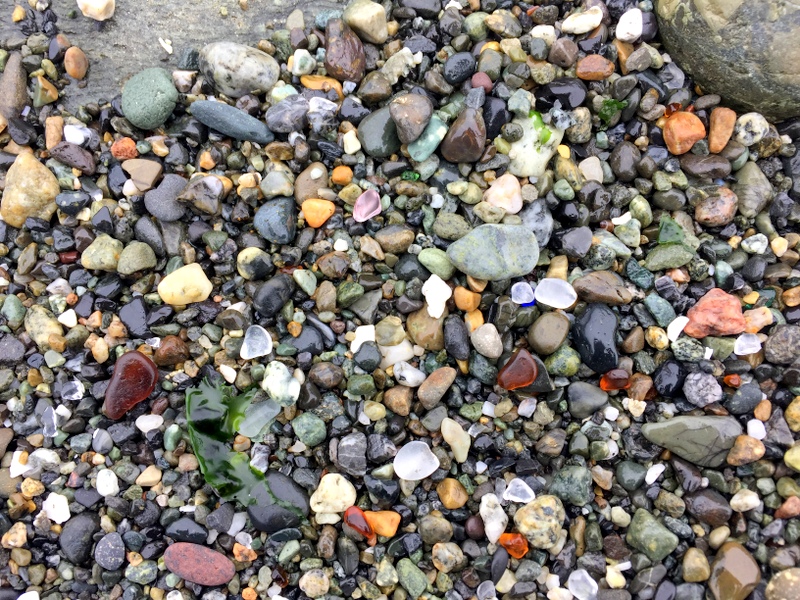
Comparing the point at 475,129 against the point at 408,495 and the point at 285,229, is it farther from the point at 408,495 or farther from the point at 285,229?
the point at 408,495

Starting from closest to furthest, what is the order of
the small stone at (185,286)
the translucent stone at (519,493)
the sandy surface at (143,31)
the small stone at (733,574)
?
1. the small stone at (733,574)
2. the translucent stone at (519,493)
3. the small stone at (185,286)
4. the sandy surface at (143,31)

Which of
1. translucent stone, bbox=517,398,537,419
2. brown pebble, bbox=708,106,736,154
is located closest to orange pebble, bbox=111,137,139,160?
translucent stone, bbox=517,398,537,419

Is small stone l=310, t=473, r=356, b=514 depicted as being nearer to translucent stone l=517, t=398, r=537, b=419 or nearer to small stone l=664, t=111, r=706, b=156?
translucent stone l=517, t=398, r=537, b=419

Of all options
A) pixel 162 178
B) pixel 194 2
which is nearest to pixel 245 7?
pixel 194 2

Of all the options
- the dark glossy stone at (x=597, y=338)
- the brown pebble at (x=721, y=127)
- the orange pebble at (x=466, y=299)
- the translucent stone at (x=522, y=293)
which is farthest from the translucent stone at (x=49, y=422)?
the brown pebble at (x=721, y=127)

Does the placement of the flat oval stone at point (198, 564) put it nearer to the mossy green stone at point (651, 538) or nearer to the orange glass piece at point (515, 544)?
the orange glass piece at point (515, 544)

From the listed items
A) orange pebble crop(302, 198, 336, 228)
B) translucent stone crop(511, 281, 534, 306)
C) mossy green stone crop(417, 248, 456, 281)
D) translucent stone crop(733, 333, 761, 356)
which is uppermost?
orange pebble crop(302, 198, 336, 228)
